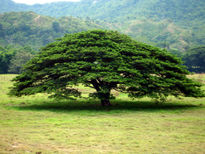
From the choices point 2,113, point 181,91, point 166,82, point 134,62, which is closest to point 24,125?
point 2,113

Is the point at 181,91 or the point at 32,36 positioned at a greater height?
the point at 32,36

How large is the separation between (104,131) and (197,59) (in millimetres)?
101502

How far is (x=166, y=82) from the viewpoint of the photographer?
24406 millimetres

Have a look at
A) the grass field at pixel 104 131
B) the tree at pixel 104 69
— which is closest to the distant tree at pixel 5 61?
the tree at pixel 104 69

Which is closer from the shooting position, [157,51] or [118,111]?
[118,111]

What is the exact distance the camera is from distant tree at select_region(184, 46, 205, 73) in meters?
107

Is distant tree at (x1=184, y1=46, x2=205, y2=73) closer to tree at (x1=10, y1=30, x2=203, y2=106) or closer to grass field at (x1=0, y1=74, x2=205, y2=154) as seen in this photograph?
tree at (x1=10, y1=30, x2=203, y2=106)

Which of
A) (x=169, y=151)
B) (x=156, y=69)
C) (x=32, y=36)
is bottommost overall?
(x=169, y=151)

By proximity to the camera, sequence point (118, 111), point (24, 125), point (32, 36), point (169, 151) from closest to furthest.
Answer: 1. point (169, 151)
2. point (24, 125)
3. point (118, 111)
4. point (32, 36)

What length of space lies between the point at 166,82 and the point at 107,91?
5935 mm

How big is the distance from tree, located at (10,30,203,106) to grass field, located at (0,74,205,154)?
6.83 ft

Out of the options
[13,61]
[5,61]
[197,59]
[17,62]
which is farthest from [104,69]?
[197,59]

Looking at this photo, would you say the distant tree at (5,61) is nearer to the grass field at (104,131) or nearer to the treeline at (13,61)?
the treeline at (13,61)

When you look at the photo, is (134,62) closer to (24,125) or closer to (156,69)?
(156,69)
